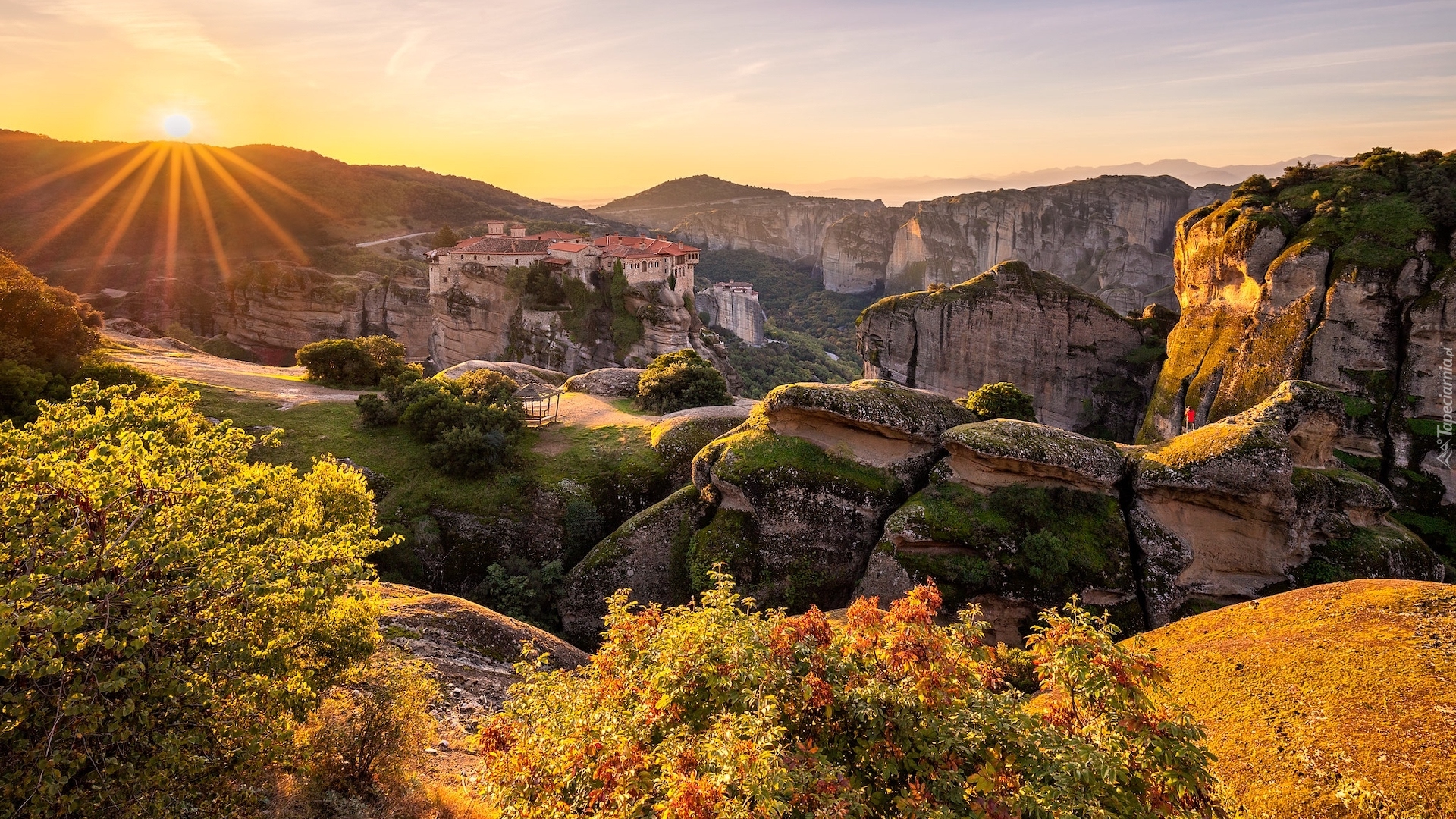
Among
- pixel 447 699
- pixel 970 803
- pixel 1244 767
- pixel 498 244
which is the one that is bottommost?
pixel 447 699

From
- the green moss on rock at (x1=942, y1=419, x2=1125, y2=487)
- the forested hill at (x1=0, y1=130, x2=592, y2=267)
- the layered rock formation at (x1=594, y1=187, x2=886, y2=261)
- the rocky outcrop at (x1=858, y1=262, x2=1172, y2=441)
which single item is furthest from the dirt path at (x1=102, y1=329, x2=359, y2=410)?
the layered rock formation at (x1=594, y1=187, x2=886, y2=261)

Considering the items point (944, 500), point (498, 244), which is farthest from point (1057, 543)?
point (498, 244)

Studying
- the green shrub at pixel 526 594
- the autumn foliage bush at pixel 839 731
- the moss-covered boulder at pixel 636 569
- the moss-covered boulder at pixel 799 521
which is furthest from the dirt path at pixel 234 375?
the autumn foliage bush at pixel 839 731

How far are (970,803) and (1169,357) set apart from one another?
145ft

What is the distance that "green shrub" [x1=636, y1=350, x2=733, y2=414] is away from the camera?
33.7m

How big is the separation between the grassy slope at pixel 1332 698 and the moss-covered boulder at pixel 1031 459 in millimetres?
7124

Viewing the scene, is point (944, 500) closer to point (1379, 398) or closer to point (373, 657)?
point (373, 657)

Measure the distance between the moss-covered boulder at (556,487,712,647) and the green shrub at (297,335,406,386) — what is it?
61.7ft

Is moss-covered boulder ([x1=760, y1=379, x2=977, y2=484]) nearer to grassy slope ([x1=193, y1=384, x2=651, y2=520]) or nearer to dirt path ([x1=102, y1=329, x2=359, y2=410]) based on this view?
grassy slope ([x1=193, y1=384, x2=651, y2=520])

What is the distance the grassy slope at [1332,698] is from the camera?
24.4ft

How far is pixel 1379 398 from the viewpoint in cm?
3131

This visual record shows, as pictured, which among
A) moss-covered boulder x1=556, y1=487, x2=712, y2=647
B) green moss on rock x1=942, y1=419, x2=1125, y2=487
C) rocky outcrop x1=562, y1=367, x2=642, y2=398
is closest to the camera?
green moss on rock x1=942, y1=419, x2=1125, y2=487

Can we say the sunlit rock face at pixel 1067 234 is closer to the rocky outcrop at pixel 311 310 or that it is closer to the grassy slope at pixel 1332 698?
the rocky outcrop at pixel 311 310

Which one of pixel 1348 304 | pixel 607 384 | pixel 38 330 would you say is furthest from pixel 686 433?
pixel 1348 304
